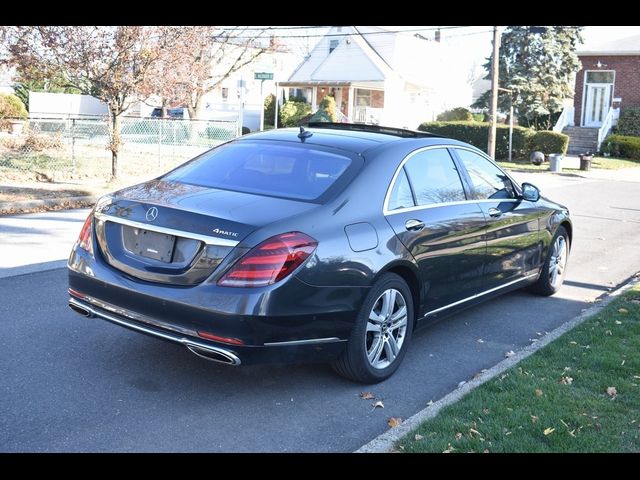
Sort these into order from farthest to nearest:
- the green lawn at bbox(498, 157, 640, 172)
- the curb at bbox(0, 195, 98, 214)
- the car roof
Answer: the green lawn at bbox(498, 157, 640, 172) → the curb at bbox(0, 195, 98, 214) → the car roof

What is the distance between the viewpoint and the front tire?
182 inches

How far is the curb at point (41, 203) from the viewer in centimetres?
1167

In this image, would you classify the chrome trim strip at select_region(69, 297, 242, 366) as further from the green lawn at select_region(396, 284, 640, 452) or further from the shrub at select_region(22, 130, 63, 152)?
the shrub at select_region(22, 130, 63, 152)

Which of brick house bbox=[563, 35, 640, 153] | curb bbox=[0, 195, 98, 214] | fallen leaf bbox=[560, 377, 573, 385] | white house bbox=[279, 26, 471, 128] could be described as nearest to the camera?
fallen leaf bbox=[560, 377, 573, 385]

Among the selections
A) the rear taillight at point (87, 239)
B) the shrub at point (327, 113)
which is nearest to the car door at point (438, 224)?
the rear taillight at point (87, 239)

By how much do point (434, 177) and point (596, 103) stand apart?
1476 inches

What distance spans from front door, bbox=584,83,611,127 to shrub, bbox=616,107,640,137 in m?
2.16

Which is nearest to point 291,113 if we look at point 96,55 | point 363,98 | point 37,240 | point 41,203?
point 363,98

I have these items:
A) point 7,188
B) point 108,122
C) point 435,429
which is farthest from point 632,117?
point 435,429

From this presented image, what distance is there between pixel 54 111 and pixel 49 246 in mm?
41887

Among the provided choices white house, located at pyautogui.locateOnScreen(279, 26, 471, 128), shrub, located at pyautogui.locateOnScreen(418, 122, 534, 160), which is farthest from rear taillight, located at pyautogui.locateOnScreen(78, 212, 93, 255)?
white house, located at pyautogui.locateOnScreen(279, 26, 471, 128)

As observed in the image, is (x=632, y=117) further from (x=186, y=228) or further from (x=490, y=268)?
(x=186, y=228)

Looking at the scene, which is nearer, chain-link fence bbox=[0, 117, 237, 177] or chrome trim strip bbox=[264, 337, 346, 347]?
chrome trim strip bbox=[264, 337, 346, 347]

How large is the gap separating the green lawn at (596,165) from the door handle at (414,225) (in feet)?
77.0
